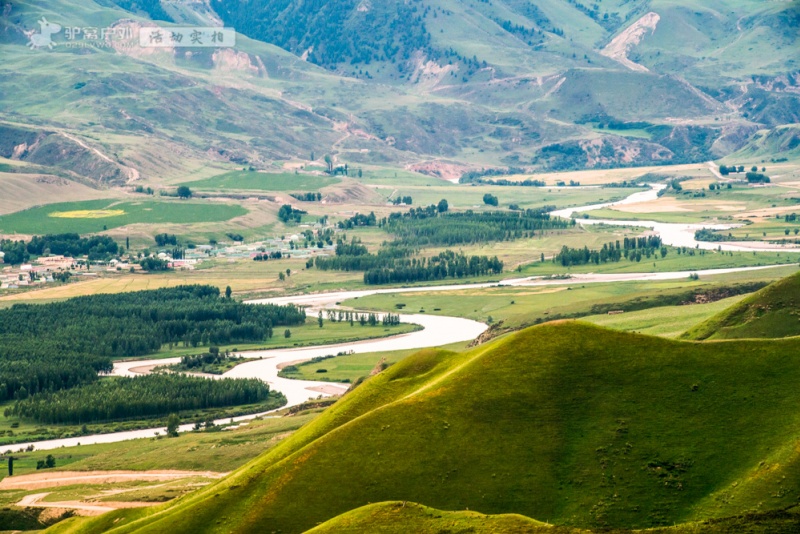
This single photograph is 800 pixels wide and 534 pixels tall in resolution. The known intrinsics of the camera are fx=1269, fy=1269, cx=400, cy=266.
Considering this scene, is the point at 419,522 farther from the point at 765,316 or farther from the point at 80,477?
the point at 80,477

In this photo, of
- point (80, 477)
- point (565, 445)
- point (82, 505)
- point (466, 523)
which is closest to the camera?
point (466, 523)

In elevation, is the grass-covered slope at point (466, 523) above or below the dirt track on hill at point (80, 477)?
above

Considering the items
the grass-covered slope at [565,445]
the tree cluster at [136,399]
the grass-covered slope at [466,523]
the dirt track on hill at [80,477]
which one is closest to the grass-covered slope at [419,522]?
the grass-covered slope at [466,523]

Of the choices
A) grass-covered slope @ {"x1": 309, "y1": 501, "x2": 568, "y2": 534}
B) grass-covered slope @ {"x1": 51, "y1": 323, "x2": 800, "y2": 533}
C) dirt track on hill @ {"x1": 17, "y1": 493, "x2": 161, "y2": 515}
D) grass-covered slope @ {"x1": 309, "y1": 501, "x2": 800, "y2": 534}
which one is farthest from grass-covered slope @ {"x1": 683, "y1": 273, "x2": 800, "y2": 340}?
dirt track on hill @ {"x1": 17, "y1": 493, "x2": 161, "y2": 515}

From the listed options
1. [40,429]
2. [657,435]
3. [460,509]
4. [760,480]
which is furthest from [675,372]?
[40,429]

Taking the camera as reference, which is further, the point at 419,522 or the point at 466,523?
the point at 419,522

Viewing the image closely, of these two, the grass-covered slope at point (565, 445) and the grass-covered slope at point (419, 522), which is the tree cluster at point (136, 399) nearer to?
the grass-covered slope at point (565, 445)

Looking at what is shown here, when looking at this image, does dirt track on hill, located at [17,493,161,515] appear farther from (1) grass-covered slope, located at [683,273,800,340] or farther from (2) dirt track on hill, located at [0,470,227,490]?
(1) grass-covered slope, located at [683,273,800,340]

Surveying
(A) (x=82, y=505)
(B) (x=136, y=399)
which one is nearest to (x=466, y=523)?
(A) (x=82, y=505)
